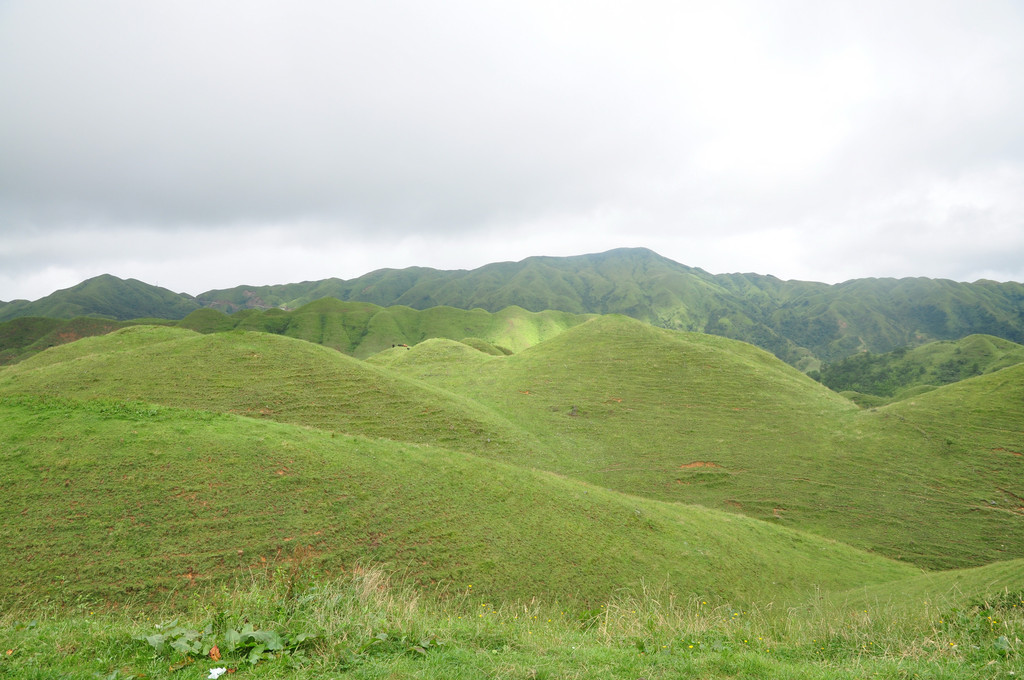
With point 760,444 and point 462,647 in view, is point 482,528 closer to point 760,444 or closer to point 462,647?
point 462,647

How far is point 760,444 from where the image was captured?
134 ft

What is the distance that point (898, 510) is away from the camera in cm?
3138

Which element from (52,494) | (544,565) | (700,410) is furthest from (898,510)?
(52,494)

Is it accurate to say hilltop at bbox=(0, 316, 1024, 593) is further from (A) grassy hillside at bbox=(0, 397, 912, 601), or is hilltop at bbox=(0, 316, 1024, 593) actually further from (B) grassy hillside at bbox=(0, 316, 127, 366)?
(B) grassy hillside at bbox=(0, 316, 127, 366)

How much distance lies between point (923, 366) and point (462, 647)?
188 metres

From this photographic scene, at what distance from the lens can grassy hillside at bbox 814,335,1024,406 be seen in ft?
417

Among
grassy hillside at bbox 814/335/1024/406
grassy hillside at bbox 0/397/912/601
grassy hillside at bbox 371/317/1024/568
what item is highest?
grassy hillside at bbox 0/397/912/601

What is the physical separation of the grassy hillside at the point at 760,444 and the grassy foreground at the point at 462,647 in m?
25.9

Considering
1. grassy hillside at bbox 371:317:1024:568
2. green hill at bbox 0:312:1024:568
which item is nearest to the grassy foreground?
green hill at bbox 0:312:1024:568

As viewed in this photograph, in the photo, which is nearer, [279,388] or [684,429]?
[279,388]

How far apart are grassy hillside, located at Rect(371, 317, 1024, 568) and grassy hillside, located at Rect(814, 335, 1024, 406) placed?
298 feet

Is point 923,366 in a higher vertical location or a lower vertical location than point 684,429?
lower

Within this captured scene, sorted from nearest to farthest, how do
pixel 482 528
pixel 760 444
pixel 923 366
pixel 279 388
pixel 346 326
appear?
pixel 482 528 < pixel 279 388 < pixel 760 444 < pixel 923 366 < pixel 346 326

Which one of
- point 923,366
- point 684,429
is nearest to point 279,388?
point 684,429
